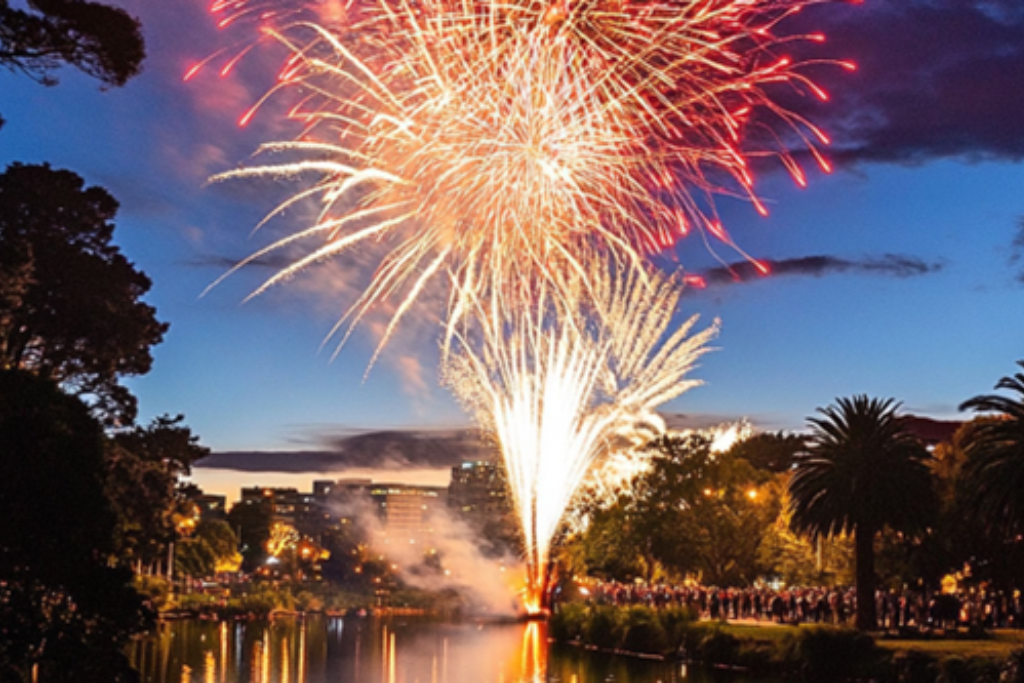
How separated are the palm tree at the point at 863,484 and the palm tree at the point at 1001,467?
187 inches

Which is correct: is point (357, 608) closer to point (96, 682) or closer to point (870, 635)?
point (870, 635)

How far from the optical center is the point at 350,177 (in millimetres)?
38531

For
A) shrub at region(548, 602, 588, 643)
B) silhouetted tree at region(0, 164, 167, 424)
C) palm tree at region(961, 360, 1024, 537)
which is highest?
silhouetted tree at region(0, 164, 167, 424)

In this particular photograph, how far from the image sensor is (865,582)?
2083 inches

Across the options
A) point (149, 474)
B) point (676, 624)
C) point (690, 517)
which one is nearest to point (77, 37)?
point (149, 474)

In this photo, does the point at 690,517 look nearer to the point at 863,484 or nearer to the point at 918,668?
the point at 863,484

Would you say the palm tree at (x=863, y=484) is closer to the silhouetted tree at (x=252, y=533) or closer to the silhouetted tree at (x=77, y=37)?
the silhouetted tree at (x=77, y=37)

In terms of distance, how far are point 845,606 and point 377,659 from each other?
23599 mm

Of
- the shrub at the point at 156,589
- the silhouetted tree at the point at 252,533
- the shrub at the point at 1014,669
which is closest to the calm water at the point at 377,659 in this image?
the shrub at the point at 156,589

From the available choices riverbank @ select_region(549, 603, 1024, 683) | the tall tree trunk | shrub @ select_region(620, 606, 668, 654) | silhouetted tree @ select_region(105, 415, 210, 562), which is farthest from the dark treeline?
silhouetted tree @ select_region(105, 415, 210, 562)

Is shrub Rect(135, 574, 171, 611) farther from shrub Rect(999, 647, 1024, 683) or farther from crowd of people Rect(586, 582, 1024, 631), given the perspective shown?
shrub Rect(999, 647, 1024, 683)

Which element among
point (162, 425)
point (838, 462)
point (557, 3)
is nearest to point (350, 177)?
point (557, 3)

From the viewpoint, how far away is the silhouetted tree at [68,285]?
1858 inches

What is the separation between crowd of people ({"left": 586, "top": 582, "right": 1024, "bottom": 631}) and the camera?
55.1 metres
